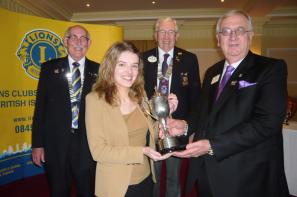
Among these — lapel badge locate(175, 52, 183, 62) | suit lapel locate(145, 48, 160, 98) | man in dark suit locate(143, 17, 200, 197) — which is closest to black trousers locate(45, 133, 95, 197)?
man in dark suit locate(143, 17, 200, 197)

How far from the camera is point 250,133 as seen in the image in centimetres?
151

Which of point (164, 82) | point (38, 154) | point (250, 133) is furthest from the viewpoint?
point (164, 82)

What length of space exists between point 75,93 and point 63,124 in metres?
0.31

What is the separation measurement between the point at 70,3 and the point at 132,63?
7.06m

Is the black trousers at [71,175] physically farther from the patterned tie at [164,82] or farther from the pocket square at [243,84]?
the pocket square at [243,84]

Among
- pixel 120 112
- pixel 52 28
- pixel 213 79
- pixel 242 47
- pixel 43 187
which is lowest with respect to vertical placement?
pixel 43 187

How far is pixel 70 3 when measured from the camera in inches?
307

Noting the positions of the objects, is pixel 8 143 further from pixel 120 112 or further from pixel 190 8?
pixel 190 8

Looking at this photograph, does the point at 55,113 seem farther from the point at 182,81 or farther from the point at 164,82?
the point at 182,81

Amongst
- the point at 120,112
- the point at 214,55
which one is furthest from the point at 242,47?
the point at 214,55

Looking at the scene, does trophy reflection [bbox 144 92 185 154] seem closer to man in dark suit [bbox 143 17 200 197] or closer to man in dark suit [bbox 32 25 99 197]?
man in dark suit [bbox 32 25 99 197]

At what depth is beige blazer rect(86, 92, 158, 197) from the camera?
153cm

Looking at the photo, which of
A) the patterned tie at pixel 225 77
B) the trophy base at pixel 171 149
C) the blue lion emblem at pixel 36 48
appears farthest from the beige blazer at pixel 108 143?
the blue lion emblem at pixel 36 48

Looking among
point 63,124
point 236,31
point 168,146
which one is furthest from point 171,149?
point 63,124
